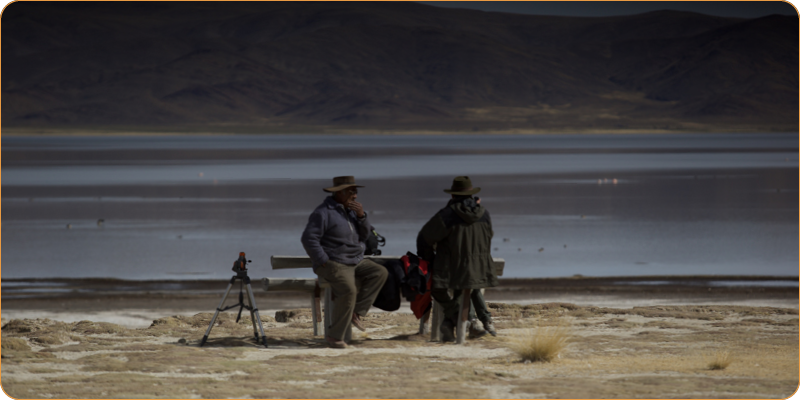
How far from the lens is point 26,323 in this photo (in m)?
9.54

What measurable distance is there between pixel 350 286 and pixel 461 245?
35.2 inches

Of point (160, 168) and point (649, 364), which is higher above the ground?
point (160, 168)

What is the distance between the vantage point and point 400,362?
6.93m

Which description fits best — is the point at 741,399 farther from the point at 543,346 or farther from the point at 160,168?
the point at 160,168

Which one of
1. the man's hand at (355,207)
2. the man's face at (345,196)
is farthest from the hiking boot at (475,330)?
the man's face at (345,196)

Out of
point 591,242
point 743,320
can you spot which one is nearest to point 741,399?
point 743,320

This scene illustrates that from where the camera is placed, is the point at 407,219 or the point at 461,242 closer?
the point at 461,242

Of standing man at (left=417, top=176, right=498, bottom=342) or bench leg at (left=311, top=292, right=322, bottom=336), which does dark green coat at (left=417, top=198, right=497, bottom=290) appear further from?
bench leg at (left=311, top=292, right=322, bottom=336)

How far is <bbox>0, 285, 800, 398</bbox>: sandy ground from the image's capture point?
19.7 feet

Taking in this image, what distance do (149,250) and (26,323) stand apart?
33.8 ft

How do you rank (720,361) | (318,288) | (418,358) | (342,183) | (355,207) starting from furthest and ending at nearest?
(318,288) < (342,183) < (355,207) < (418,358) < (720,361)

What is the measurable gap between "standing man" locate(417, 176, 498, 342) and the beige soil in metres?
0.51

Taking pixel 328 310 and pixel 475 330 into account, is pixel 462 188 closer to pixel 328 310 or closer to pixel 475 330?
pixel 475 330

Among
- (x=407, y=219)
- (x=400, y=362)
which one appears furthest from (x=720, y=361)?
(x=407, y=219)
